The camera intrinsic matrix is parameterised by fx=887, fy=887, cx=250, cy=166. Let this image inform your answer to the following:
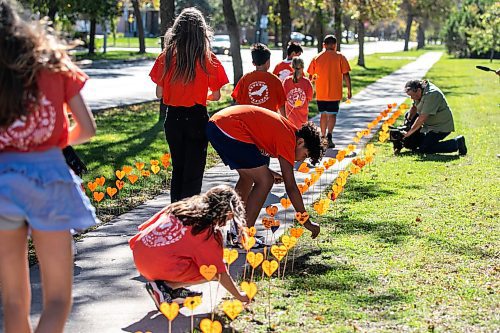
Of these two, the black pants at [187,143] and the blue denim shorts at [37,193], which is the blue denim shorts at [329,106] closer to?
the black pants at [187,143]

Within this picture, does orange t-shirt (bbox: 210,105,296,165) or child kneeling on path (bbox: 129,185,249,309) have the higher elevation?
orange t-shirt (bbox: 210,105,296,165)

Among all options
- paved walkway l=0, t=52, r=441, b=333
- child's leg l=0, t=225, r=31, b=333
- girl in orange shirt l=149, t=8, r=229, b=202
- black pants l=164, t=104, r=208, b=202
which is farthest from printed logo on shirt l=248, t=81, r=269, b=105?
child's leg l=0, t=225, r=31, b=333

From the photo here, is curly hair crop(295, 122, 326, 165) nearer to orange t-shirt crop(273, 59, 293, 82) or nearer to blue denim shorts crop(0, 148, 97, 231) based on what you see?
blue denim shorts crop(0, 148, 97, 231)

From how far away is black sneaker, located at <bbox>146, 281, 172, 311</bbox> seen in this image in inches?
206

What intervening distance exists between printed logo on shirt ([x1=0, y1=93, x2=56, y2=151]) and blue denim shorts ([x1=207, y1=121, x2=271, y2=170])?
308cm

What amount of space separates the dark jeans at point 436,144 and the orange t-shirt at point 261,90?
4364mm

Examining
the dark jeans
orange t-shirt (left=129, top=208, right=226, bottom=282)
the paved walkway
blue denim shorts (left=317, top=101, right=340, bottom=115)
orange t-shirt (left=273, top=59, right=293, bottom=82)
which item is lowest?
the dark jeans

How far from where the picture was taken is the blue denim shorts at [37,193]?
142 inches

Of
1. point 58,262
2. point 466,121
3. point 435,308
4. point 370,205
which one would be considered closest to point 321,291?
point 435,308

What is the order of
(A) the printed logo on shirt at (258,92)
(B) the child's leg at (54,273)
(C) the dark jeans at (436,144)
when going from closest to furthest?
(B) the child's leg at (54,273), (A) the printed logo on shirt at (258,92), (C) the dark jeans at (436,144)

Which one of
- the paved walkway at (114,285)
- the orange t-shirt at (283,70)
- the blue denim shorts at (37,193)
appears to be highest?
the blue denim shorts at (37,193)

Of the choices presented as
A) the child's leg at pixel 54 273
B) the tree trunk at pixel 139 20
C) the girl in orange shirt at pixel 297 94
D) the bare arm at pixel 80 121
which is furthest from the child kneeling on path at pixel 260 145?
the tree trunk at pixel 139 20

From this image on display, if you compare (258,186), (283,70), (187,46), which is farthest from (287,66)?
(258,186)

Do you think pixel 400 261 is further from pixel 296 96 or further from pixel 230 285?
pixel 296 96
